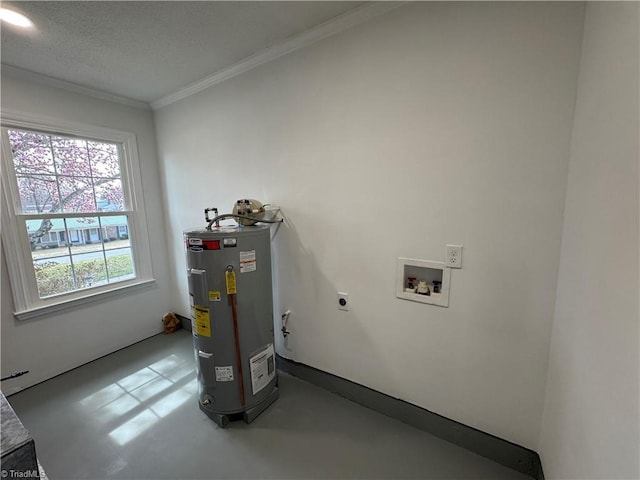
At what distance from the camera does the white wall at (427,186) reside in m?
1.21

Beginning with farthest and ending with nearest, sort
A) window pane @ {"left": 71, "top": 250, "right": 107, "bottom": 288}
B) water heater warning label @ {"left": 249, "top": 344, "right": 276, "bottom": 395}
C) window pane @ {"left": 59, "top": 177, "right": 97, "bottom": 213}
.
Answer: window pane @ {"left": 71, "top": 250, "right": 107, "bottom": 288}, window pane @ {"left": 59, "top": 177, "right": 97, "bottom": 213}, water heater warning label @ {"left": 249, "top": 344, "right": 276, "bottom": 395}

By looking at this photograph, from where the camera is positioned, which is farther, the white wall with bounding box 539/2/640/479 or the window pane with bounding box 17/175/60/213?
the window pane with bounding box 17/175/60/213

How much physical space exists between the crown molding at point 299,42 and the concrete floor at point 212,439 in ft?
8.51

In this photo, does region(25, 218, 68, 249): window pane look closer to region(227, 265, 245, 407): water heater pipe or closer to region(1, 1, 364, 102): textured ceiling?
region(1, 1, 364, 102): textured ceiling

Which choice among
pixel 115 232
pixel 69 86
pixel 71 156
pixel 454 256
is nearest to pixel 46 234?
pixel 115 232

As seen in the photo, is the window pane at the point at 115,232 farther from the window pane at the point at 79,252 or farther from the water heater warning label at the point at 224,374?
the water heater warning label at the point at 224,374

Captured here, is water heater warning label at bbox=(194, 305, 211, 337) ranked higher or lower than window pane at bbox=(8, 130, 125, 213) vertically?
lower

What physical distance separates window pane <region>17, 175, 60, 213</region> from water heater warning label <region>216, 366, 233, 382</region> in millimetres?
2137

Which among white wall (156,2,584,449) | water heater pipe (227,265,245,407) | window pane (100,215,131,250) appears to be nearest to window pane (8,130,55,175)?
window pane (100,215,131,250)

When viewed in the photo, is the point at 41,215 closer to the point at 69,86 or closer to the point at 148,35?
the point at 69,86

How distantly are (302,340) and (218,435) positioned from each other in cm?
83

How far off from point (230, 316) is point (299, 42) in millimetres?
1933

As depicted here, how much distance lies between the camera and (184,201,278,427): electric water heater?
5.35ft

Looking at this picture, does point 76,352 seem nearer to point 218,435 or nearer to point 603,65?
point 218,435
